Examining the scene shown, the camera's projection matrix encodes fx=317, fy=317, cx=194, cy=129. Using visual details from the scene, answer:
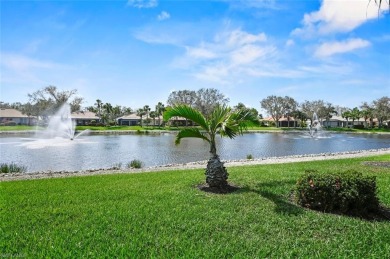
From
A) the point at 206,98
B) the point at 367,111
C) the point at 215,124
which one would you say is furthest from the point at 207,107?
the point at 215,124

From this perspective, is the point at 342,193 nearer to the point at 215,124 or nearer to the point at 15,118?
the point at 215,124

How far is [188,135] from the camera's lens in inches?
368

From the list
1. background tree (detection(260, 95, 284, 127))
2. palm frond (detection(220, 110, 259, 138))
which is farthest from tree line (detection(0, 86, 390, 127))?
palm frond (detection(220, 110, 259, 138))

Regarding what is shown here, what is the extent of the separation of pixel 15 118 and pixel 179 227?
11249 cm

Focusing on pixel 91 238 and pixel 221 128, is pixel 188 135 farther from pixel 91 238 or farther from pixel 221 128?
pixel 91 238

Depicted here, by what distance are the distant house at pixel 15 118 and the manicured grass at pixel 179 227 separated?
104 metres

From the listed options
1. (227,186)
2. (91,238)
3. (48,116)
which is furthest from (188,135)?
(48,116)

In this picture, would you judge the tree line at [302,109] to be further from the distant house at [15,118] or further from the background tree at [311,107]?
the distant house at [15,118]

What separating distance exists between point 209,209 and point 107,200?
8.44 ft

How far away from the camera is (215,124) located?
30.4 ft

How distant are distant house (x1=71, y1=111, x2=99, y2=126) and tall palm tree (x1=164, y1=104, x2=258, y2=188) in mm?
94256

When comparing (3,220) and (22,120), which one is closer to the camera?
(3,220)

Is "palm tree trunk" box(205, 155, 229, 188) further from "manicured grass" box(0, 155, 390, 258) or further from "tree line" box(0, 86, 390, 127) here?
"tree line" box(0, 86, 390, 127)

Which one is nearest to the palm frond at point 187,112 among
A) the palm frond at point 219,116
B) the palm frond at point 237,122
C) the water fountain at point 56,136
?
the palm frond at point 219,116
